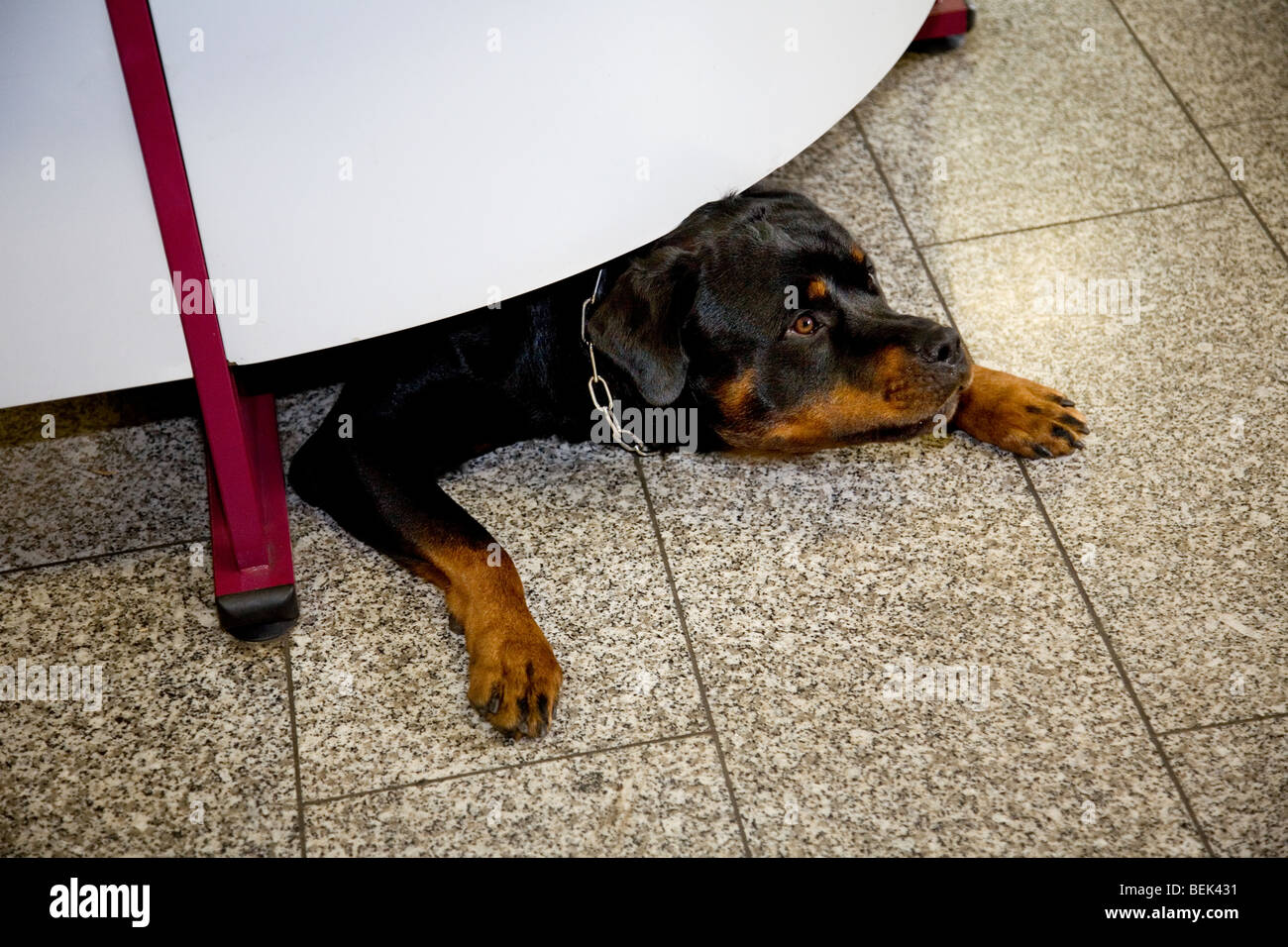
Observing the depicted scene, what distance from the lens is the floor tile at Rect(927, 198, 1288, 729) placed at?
7.18 feet

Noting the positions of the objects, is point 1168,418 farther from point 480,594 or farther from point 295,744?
point 295,744

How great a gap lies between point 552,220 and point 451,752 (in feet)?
2.94

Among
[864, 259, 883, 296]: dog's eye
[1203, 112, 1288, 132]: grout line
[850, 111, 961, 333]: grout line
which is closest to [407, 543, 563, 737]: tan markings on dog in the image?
[864, 259, 883, 296]: dog's eye

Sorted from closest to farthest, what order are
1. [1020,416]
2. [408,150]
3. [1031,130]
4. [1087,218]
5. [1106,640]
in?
[408,150] < [1106,640] < [1020,416] < [1087,218] < [1031,130]

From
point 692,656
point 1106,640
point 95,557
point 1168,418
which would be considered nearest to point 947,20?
point 1168,418

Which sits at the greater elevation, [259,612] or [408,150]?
[408,150]

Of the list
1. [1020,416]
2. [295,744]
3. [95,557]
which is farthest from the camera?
[1020,416]

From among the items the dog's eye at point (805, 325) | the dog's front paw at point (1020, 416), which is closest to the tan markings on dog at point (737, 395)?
the dog's eye at point (805, 325)

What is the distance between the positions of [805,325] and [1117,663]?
811 mm

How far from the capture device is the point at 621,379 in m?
2.23

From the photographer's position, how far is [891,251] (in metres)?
2.91
